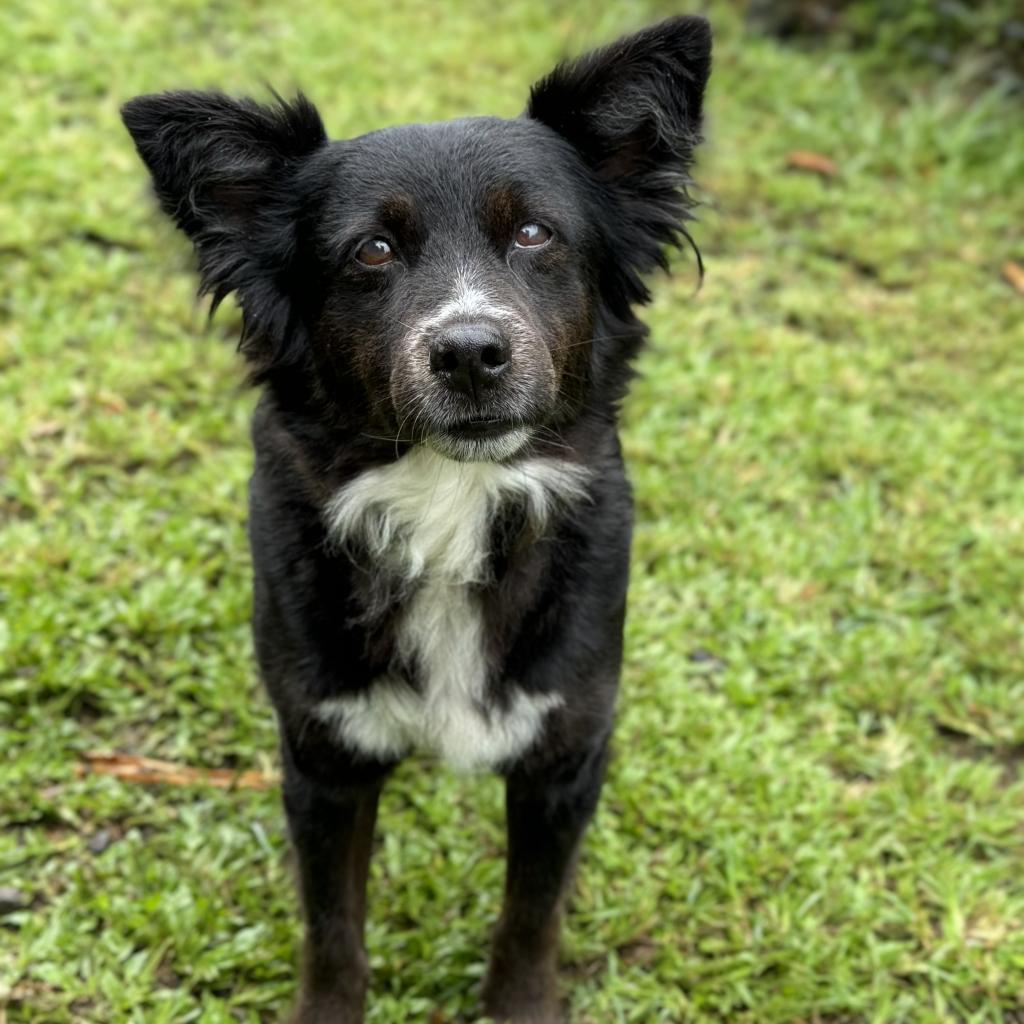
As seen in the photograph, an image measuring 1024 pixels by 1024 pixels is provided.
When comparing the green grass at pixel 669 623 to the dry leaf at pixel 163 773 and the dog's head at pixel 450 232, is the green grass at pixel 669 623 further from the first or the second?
the dog's head at pixel 450 232

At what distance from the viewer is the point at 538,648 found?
3148mm

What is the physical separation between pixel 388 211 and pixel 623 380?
0.75 metres

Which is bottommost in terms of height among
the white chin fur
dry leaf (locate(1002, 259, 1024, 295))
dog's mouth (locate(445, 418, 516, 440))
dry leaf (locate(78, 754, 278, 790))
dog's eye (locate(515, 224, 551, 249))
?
dry leaf (locate(78, 754, 278, 790))

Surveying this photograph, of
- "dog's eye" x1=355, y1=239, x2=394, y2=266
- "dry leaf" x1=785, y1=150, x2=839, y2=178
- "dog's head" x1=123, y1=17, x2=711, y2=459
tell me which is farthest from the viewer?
"dry leaf" x1=785, y1=150, x2=839, y2=178

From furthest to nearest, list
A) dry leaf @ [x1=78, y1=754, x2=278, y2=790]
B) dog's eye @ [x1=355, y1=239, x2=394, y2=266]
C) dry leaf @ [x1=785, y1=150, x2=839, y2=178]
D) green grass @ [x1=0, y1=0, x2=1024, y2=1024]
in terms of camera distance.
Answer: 1. dry leaf @ [x1=785, y1=150, x2=839, y2=178]
2. dry leaf @ [x1=78, y1=754, x2=278, y2=790]
3. green grass @ [x1=0, y1=0, x2=1024, y2=1024]
4. dog's eye @ [x1=355, y1=239, x2=394, y2=266]

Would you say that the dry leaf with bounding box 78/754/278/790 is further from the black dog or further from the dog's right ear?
the dog's right ear

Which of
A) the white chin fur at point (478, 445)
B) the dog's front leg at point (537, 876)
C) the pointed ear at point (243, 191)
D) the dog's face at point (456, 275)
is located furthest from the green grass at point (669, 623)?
the white chin fur at point (478, 445)

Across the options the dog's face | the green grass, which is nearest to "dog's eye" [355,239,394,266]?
the dog's face

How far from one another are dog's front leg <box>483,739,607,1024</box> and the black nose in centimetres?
102

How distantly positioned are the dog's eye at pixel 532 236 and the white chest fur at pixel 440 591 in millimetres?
524

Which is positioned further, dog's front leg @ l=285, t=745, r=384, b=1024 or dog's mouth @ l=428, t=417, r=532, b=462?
dog's front leg @ l=285, t=745, r=384, b=1024

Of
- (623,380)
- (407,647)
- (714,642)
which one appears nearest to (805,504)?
(714,642)

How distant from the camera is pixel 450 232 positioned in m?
2.98

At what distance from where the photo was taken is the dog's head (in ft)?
9.48
